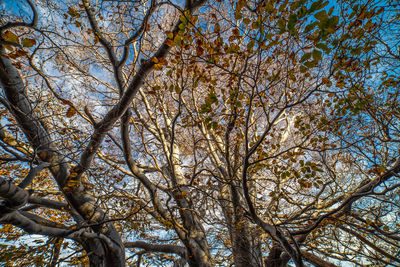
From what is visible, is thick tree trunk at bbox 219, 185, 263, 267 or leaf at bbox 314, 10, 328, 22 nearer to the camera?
leaf at bbox 314, 10, 328, 22

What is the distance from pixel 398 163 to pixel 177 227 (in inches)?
156

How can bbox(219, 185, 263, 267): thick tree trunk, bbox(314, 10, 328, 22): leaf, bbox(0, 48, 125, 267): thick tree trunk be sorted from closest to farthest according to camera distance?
bbox(314, 10, 328, 22): leaf < bbox(0, 48, 125, 267): thick tree trunk < bbox(219, 185, 263, 267): thick tree trunk

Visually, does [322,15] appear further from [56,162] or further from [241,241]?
[241,241]

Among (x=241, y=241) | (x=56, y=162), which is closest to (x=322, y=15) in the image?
(x=56, y=162)

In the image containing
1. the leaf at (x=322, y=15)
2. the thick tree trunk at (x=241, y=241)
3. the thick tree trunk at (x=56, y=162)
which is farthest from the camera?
the thick tree trunk at (x=241, y=241)

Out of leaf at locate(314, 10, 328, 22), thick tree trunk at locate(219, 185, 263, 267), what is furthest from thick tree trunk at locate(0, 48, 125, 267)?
leaf at locate(314, 10, 328, 22)

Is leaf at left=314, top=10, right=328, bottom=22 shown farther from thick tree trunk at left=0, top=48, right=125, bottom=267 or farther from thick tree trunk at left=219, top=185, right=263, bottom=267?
thick tree trunk at left=0, top=48, right=125, bottom=267

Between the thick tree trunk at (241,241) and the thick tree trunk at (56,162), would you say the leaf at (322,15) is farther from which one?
the thick tree trunk at (56,162)

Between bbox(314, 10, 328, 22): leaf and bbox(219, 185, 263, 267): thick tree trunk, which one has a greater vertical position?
bbox(314, 10, 328, 22): leaf

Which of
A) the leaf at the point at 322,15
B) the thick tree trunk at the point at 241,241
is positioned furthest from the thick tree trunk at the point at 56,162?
the leaf at the point at 322,15

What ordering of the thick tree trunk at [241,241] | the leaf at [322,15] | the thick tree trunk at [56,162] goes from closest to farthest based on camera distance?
the leaf at [322,15] → the thick tree trunk at [56,162] → the thick tree trunk at [241,241]

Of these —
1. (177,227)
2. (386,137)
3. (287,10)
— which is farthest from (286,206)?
(287,10)

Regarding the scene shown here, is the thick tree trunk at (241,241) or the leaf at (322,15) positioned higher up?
the leaf at (322,15)

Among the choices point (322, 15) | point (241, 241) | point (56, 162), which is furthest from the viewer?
point (241, 241)
